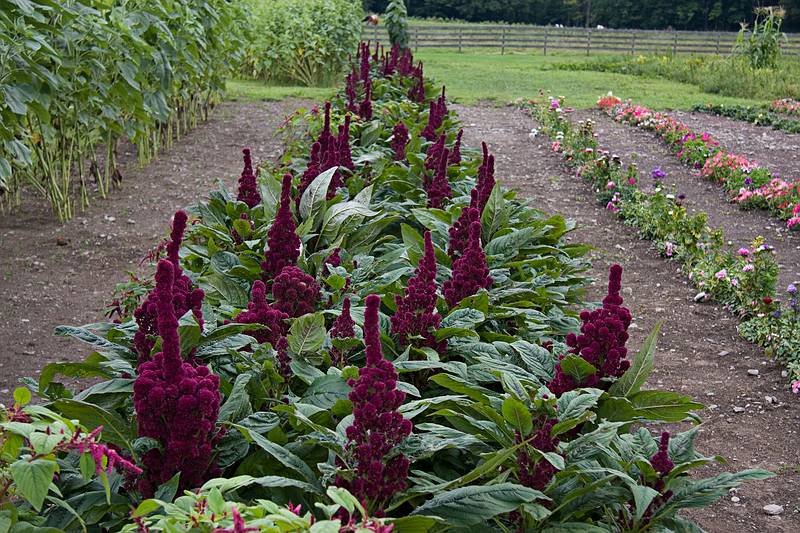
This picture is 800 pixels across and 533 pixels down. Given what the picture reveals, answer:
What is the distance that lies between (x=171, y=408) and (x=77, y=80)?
17.9ft

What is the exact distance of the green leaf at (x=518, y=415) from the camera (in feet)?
6.10

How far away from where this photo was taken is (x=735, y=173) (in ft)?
30.5

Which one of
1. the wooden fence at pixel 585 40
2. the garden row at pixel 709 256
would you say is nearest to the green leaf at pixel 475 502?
the garden row at pixel 709 256

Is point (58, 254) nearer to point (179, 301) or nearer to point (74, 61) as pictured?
point (74, 61)

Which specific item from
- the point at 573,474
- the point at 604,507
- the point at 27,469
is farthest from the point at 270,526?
the point at 604,507

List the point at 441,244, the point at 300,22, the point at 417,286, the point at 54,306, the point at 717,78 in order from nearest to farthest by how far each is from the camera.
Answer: the point at 417,286, the point at 441,244, the point at 54,306, the point at 300,22, the point at 717,78

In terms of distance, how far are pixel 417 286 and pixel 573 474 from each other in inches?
28.4

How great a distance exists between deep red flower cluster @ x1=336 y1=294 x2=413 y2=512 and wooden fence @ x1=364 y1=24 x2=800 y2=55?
28876 mm

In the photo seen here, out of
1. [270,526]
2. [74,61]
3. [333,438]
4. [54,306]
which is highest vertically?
[74,61]

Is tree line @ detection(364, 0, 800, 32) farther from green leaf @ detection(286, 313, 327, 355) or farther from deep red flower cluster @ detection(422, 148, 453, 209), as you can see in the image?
green leaf @ detection(286, 313, 327, 355)

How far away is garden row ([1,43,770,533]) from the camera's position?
1.62m

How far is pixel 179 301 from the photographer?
206 centimetres

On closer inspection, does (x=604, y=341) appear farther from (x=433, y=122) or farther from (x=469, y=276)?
(x=433, y=122)

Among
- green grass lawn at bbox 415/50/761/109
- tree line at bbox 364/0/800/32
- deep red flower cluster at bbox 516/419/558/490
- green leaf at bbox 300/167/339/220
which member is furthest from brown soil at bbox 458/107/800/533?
tree line at bbox 364/0/800/32
